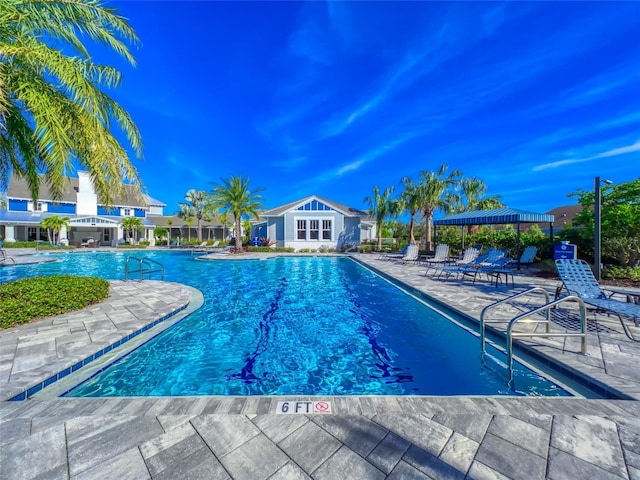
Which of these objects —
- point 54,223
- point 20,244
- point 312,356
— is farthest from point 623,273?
point 20,244

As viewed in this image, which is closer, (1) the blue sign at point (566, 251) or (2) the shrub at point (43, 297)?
(2) the shrub at point (43, 297)

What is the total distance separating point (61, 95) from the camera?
5.85 meters

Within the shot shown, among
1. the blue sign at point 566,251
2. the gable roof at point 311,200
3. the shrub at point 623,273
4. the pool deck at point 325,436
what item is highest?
the gable roof at point 311,200

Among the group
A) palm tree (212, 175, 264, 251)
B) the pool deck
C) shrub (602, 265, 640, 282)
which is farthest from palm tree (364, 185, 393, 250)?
the pool deck

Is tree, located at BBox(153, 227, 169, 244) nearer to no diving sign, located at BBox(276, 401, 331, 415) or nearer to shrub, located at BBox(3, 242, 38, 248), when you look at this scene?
shrub, located at BBox(3, 242, 38, 248)

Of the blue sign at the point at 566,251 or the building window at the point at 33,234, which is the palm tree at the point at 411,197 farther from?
the building window at the point at 33,234

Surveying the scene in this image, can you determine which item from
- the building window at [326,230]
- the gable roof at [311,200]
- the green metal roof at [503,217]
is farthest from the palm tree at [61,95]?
the building window at [326,230]

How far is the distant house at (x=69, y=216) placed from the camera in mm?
31266

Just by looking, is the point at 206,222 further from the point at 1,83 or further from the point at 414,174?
the point at 1,83

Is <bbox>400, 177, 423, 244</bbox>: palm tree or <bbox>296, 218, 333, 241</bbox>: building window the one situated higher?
<bbox>400, 177, 423, 244</bbox>: palm tree

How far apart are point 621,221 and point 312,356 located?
12.5 m

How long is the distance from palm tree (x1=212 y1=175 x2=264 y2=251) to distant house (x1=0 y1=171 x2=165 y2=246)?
11257 millimetres

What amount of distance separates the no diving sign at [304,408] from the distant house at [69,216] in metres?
32.6

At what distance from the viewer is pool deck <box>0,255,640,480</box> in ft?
6.77
